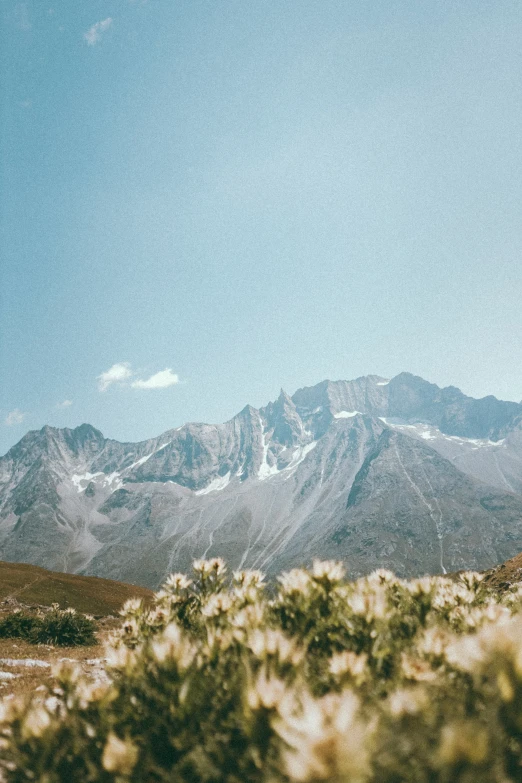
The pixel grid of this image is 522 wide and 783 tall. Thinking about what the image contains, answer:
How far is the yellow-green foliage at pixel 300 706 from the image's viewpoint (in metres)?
1.90

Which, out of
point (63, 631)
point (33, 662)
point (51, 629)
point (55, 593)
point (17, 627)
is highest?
point (33, 662)

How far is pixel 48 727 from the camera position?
284cm

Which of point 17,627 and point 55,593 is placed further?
point 55,593

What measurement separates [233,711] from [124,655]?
3.55 ft

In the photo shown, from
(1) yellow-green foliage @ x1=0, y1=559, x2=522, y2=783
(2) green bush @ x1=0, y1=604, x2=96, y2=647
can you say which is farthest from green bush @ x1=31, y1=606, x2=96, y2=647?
(1) yellow-green foliage @ x1=0, y1=559, x2=522, y2=783

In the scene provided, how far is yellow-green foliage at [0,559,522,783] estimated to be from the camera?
6.24 ft

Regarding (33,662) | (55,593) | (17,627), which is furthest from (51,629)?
(55,593)

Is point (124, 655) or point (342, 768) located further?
point (124, 655)

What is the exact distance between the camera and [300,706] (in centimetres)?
254

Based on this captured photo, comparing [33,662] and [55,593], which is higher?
[33,662]

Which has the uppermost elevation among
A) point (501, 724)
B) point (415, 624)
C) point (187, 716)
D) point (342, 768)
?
point (342, 768)

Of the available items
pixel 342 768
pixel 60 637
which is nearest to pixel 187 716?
pixel 342 768

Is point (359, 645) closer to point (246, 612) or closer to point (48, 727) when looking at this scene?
point (246, 612)

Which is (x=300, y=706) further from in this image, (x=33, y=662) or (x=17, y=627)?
(x=17, y=627)
